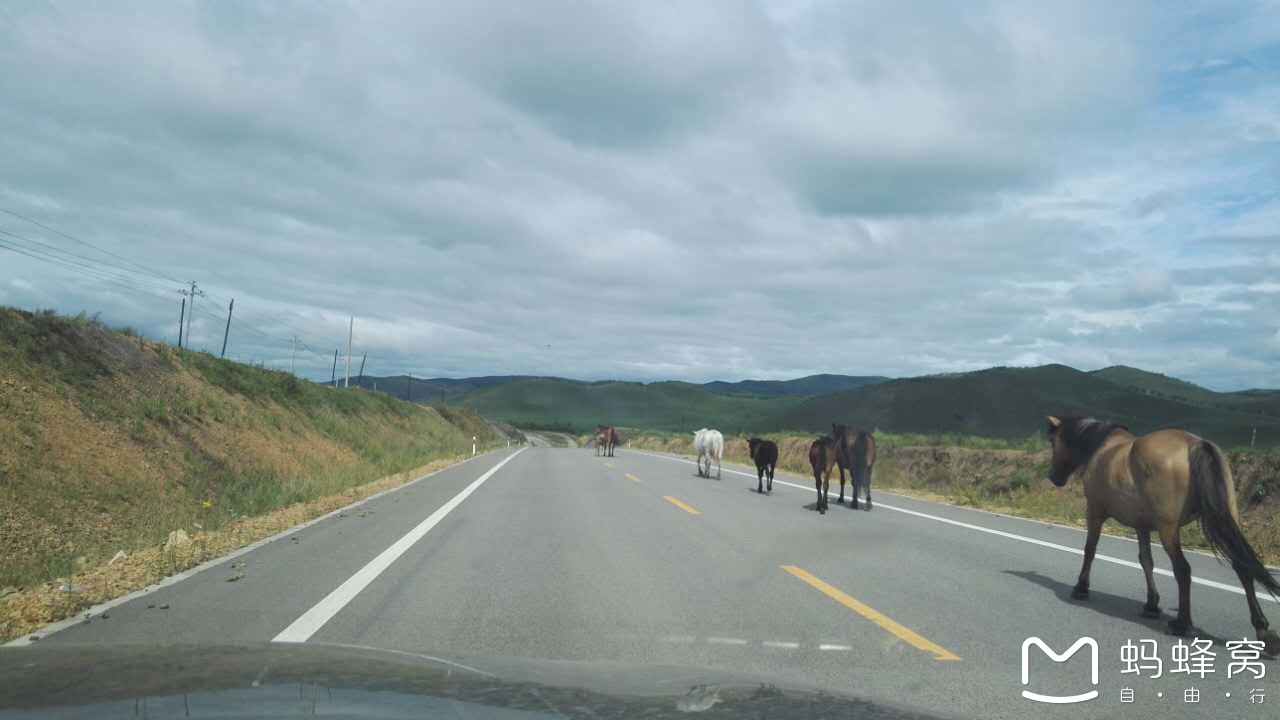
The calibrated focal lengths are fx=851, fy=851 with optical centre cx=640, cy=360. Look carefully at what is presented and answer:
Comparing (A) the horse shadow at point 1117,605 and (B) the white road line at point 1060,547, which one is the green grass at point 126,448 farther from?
(B) the white road line at point 1060,547

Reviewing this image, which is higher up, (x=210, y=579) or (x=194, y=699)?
(x=194, y=699)

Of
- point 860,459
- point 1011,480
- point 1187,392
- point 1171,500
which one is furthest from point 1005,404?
point 1171,500

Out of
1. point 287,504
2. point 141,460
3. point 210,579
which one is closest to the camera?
point 210,579

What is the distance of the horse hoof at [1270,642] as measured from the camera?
5.86m

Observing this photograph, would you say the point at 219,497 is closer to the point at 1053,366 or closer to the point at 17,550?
the point at 17,550

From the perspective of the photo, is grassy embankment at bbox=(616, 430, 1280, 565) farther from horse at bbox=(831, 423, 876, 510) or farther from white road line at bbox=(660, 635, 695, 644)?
white road line at bbox=(660, 635, 695, 644)

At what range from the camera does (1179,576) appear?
6.40 meters

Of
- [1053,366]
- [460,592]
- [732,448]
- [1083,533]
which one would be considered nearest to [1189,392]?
[1053,366]

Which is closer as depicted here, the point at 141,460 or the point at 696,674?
the point at 696,674

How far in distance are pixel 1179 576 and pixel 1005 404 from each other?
10761 centimetres

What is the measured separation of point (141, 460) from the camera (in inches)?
784

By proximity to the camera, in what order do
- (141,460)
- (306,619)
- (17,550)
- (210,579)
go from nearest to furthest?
(306,619) < (210,579) < (17,550) < (141,460)

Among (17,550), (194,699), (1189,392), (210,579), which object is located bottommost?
(17,550)

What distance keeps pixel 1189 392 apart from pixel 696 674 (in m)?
158
